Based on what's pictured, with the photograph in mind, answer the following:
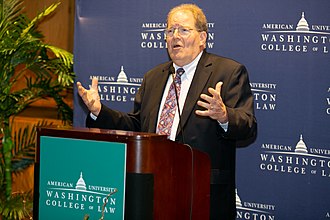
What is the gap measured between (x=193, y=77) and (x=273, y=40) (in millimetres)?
941

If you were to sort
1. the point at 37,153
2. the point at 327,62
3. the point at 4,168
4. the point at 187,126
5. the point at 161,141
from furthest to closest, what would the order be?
the point at 4,168 → the point at 327,62 → the point at 187,126 → the point at 37,153 → the point at 161,141

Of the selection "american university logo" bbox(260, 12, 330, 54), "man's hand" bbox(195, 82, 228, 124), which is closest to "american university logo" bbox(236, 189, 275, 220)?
"american university logo" bbox(260, 12, 330, 54)

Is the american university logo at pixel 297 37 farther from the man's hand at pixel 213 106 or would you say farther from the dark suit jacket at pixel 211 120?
the man's hand at pixel 213 106

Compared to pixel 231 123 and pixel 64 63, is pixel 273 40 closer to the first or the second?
pixel 231 123

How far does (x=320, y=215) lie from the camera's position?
12.4ft

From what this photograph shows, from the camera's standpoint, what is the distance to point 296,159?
3.87 meters

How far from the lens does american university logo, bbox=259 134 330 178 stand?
12.4 ft

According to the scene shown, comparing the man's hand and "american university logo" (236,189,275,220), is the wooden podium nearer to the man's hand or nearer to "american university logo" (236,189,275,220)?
the man's hand

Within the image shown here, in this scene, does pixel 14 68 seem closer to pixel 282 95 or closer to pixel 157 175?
pixel 282 95

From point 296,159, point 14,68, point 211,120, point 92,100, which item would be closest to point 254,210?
point 296,159

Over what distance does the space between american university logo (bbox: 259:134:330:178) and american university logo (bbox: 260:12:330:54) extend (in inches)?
22.3

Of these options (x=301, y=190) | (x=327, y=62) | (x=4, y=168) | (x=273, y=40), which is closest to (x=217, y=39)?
(x=273, y=40)

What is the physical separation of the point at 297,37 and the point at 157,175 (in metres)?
1.88

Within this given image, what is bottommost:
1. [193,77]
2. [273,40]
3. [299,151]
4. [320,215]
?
[320,215]
